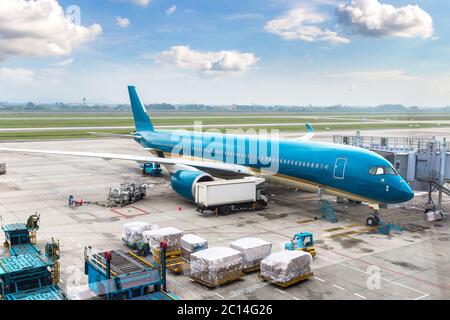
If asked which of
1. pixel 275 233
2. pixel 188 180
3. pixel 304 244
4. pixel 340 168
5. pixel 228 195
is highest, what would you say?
pixel 340 168

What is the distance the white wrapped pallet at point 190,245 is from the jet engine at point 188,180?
10140 mm

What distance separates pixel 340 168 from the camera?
85.3 feet

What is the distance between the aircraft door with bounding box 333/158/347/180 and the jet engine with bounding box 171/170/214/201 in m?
8.82

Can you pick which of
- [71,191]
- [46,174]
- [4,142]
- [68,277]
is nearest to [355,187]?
[68,277]

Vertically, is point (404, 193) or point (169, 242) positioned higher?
point (404, 193)

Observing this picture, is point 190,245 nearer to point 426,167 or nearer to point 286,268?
point 286,268

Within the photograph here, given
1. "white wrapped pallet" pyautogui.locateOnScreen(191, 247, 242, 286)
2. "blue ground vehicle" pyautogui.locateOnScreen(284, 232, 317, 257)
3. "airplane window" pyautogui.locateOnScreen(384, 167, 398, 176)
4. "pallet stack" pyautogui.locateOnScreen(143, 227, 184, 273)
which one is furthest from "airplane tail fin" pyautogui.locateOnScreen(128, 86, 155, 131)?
"white wrapped pallet" pyautogui.locateOnScreen(191, 247, 242, 286)

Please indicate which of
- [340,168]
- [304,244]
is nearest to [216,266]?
[304,244]

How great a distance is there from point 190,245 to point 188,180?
37.1 feet

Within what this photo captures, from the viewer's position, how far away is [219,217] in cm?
2697

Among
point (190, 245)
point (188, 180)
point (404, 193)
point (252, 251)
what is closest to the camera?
point (252, 251)

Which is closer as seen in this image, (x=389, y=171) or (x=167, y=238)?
(x=167, y=238)

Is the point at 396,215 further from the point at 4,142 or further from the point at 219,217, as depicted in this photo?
the point at 4,142

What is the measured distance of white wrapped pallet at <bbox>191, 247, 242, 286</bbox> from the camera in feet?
53.4
